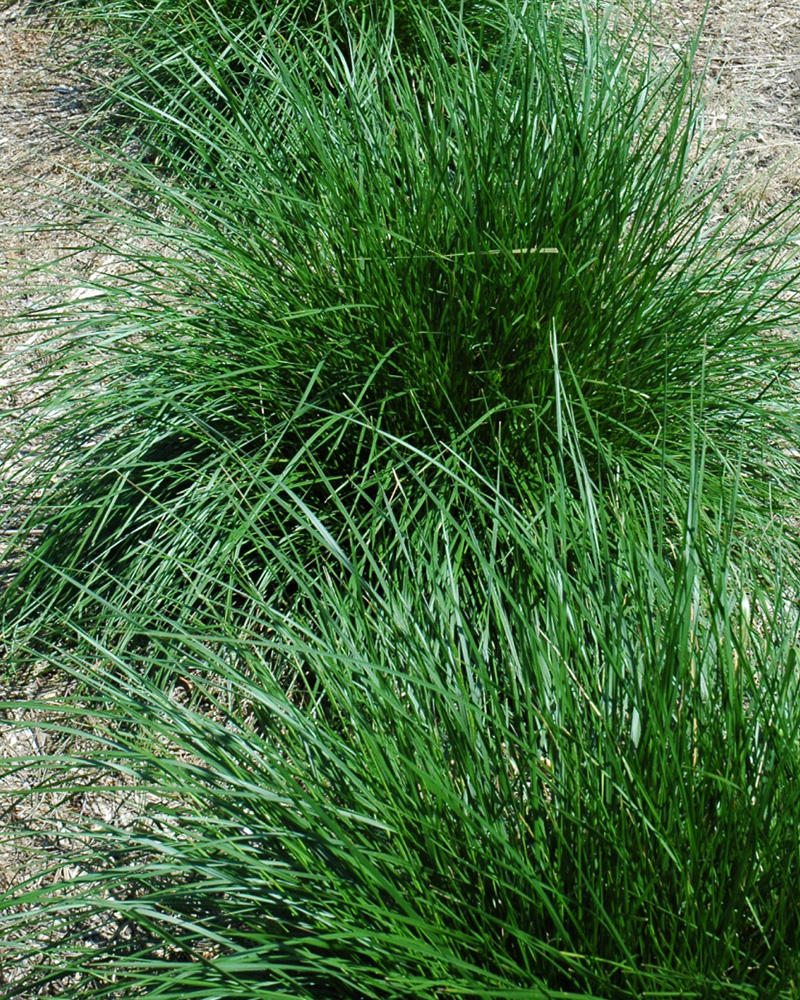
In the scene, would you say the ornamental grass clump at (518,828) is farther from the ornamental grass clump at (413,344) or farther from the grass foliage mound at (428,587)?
the ornamental grass clump at (413,344)

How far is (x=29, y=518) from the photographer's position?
8.18 feet

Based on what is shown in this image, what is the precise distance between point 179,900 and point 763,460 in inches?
67.8

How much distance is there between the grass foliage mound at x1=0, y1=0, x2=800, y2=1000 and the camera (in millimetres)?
1452

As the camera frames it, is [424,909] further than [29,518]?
No

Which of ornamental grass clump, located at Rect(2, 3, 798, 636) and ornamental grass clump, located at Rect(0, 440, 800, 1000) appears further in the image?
Result: ornamental grass clump, located at Rect(2, 3, 798, 636)

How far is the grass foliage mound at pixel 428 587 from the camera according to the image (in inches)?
57.2

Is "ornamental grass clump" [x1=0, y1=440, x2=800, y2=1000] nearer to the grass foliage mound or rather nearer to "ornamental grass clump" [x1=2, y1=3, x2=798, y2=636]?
the grass foliage mound

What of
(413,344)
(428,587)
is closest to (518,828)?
(428,587)

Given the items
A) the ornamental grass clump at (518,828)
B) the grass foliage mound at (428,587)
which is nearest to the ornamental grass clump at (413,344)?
the grass foliage mound at (428,587)

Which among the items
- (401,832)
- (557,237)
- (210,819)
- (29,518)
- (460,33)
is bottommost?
(29,518)

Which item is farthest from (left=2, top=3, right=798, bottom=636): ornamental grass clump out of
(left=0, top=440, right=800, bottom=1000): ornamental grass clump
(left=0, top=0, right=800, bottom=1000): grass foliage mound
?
(left=0, top=440, right=800, bottom=1000): ornamental grass clump

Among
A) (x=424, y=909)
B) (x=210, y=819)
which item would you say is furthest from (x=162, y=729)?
(x=424, y=909)

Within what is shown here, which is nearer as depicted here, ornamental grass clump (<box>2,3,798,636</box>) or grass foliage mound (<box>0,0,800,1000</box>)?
grass foliage mound (<box>0,0,800,1000</box>)

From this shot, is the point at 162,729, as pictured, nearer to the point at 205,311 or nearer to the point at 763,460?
the point at 205,311
